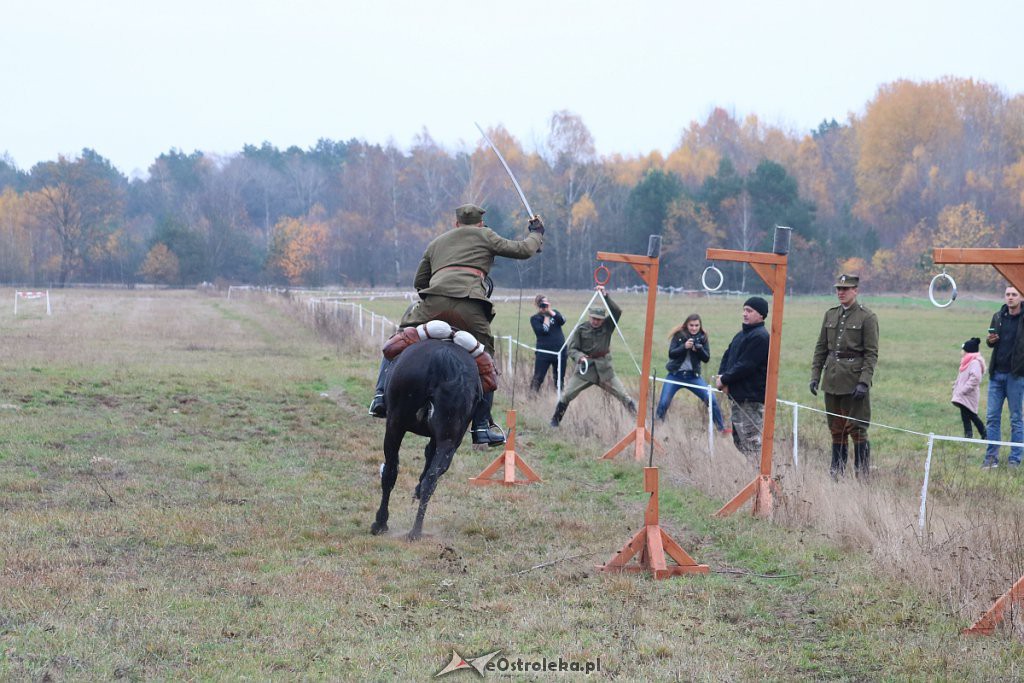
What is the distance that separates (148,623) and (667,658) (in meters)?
2.77

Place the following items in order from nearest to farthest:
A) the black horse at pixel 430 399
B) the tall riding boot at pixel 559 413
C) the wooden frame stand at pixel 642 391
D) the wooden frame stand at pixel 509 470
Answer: the black horse at pixel 430 399, the wooden frame stand at pixel 509 470, the wooden frame stand at pixel 642 391, the tall riding boot at pixel 559 413

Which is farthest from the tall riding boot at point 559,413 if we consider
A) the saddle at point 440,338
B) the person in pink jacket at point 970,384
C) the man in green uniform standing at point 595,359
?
the saddle at point 440,338

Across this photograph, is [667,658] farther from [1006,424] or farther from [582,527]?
[1006,424]

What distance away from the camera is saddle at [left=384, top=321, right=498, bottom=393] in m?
8.00

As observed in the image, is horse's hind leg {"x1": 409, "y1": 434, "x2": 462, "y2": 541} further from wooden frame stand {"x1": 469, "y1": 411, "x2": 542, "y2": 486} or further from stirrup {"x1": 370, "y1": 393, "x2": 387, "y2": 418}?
wooden frame stand {"x1": 469, "y1": 411, "x2": 542, "y2": 486}

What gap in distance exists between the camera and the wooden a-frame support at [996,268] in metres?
5.60

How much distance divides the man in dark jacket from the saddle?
6.53m

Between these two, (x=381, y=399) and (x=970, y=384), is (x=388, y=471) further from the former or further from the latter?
(x=970, y=384)

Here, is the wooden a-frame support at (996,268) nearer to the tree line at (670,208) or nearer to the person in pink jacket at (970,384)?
the person in pink jacket at (970,384)

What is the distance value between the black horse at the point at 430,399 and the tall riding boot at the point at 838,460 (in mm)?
3942

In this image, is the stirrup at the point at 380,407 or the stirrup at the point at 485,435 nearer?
the stirrup at the point at 380,407

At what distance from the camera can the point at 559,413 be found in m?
13.9

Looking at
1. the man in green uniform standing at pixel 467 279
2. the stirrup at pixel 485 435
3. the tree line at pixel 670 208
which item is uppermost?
the tree line at pixel 670 208

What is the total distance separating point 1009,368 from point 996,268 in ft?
22.1
